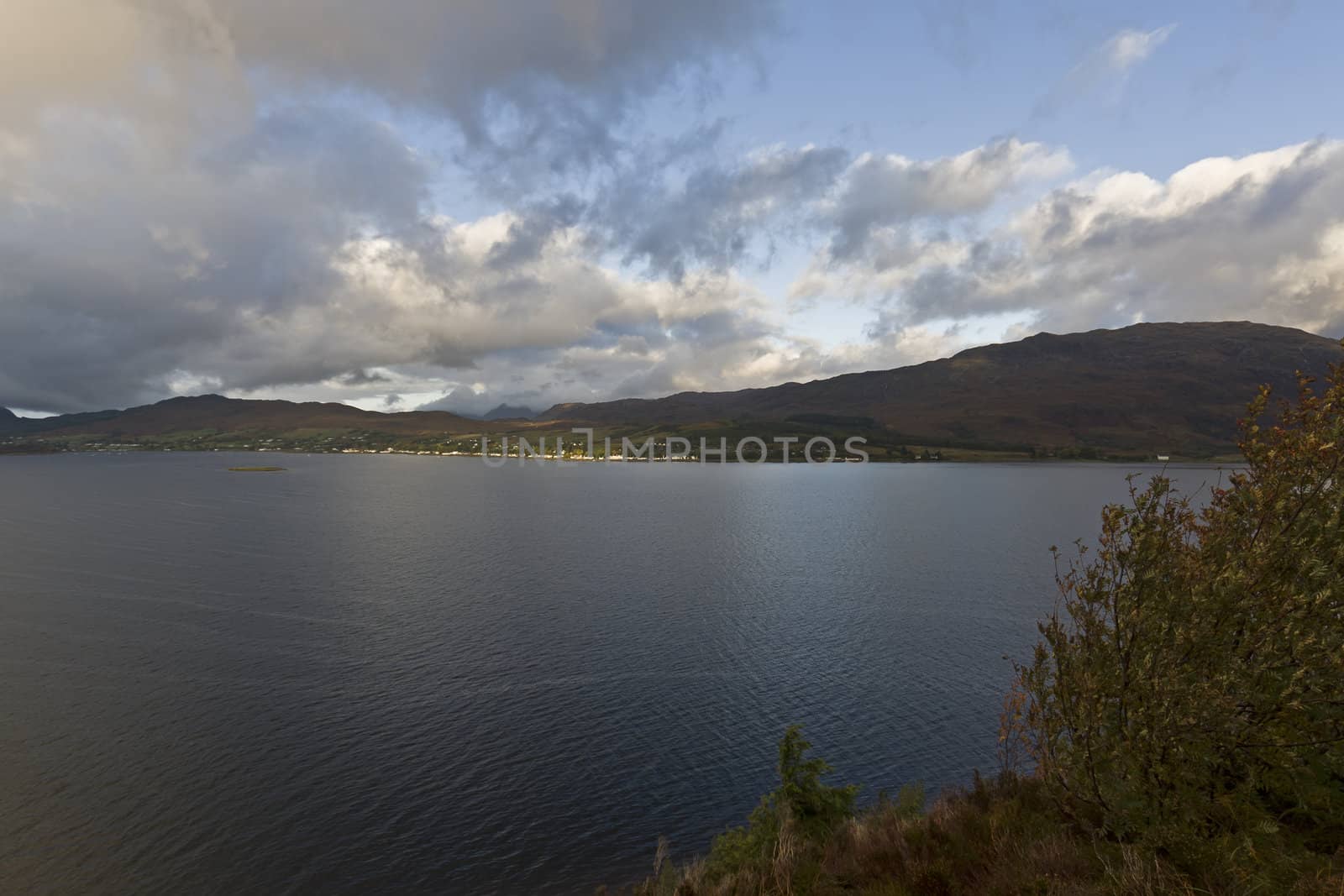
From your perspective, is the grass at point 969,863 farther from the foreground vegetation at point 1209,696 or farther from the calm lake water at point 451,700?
the calm lake water at point 451,700

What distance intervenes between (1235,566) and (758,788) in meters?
33.1

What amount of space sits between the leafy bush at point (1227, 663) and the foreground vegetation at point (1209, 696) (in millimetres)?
44

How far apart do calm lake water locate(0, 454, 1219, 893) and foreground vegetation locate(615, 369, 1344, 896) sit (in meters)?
24.1

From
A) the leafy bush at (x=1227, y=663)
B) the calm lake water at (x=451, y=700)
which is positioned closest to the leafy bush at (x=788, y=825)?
the calm lake water at (x=451, y=700)

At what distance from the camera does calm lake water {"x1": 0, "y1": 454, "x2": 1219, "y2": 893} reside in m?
34.8

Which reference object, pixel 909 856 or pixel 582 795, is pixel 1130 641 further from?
pixel 582 795

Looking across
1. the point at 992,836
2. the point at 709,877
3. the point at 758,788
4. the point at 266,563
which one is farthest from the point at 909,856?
the point at 266,563

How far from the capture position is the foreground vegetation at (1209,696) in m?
14.0

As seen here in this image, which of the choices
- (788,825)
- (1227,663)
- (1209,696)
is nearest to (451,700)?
(788,825)

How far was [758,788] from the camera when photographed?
133ft

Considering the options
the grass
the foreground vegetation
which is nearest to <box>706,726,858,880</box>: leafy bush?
the grass

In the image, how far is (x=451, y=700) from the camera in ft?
167

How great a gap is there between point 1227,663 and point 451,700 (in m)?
49.3

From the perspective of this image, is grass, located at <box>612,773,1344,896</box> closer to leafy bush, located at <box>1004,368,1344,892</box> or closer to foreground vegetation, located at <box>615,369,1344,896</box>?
foreground vegetation, located at <box>615,369,1344,896</box>
